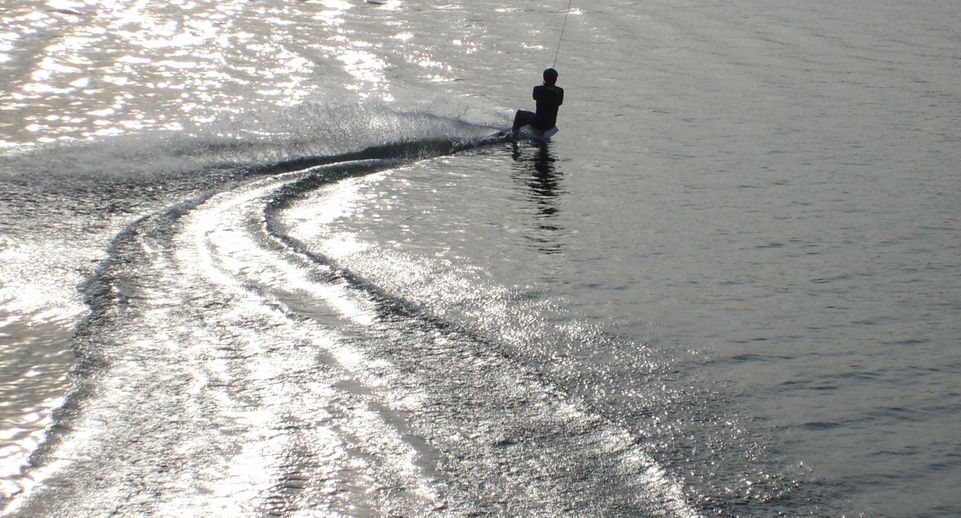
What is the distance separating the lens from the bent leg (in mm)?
14828

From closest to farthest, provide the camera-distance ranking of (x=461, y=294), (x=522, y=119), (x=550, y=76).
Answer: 1. (x=461, y=294)
2. (x=550, y=76)
3. (x=522, y=119)

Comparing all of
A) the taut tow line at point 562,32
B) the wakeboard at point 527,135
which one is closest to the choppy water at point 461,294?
the wakeboard at point 527,135

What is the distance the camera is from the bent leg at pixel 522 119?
14.8 meters

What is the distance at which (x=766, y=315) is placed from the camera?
8672 millimetres

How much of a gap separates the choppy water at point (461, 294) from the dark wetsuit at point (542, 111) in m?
0.54

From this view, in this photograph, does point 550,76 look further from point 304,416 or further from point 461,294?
point 304,416

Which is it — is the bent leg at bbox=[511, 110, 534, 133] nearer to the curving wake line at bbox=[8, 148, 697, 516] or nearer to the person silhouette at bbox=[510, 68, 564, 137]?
the person silhouette at bbox=[510, 68, 564, 137]

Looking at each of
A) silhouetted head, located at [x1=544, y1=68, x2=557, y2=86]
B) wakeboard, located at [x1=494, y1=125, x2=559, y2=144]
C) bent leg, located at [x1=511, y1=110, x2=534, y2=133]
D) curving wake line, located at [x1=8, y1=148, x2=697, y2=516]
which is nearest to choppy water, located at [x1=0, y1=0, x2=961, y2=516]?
curving wake line, located at [x1=8, y1=148, x2=697, y2=516]

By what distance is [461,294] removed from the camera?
8.72m

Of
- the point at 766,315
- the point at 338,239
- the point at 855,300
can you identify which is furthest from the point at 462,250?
the point at 855,300

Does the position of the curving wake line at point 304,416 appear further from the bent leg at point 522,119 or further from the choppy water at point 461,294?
the bent leg at point 522,119

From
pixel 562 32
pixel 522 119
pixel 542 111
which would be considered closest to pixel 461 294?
pixel 522 119

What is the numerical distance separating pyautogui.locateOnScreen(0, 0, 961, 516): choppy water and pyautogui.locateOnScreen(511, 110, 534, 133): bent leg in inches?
17.6

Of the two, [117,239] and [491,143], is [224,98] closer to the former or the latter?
[491,143]
